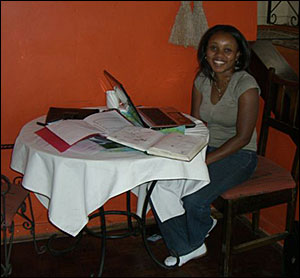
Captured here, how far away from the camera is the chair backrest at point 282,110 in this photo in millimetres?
2324

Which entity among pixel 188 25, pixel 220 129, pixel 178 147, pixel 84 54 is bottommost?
pixel 220 129

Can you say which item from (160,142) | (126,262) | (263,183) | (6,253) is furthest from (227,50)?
(6,253)

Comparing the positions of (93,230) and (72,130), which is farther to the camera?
(93,230)

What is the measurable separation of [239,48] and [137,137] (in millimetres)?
886

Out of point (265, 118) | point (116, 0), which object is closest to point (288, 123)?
point (265, 118)

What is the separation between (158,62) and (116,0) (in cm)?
43

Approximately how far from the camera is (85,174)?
162 cm

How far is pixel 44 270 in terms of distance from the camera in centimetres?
231

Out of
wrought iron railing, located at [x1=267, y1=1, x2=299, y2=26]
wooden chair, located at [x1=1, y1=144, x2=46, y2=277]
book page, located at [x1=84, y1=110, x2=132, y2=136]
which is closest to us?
book page, located at [x1=84, y1=110, x2=132, y2=136]

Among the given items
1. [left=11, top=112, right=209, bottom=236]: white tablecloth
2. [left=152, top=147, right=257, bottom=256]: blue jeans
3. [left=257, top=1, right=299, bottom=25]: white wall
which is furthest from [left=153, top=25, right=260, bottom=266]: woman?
[left=257, top=1, right=299, bottom=25]: white wall

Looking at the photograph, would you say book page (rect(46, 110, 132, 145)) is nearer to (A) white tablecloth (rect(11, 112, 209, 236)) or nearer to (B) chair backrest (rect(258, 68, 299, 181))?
(A) white tablecloth (rect(11, 112, 209, 236))

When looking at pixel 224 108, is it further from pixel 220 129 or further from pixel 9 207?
pixel 9 207

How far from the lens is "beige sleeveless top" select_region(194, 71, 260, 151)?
2.22 metres

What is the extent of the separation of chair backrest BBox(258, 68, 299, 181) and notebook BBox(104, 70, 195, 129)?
69 cm
